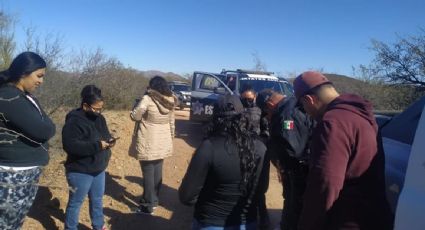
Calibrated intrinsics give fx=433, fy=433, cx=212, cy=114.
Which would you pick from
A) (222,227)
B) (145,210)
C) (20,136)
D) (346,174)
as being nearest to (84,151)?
(20,136)

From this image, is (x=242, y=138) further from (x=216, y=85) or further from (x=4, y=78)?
(x=216, y=85)

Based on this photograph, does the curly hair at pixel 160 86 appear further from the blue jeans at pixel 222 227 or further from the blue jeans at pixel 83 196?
the blue jeans at pixel 222 227

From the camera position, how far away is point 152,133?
5.46 meters

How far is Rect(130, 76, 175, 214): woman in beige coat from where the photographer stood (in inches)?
212

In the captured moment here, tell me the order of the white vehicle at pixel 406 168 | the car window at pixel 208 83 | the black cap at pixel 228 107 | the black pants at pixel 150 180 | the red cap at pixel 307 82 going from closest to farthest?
the white vehicle at pixel 406 168 → the red cap at pixel 307 82 → the black cap at pixel 228 107 → the black pants at pixel 150 180 → the car window at pixel 208 83

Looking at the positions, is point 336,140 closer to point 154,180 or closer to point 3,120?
point 3,120

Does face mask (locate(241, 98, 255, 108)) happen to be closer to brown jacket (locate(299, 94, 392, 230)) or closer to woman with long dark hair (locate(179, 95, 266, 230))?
woman with long dark hair (locate(179, 95, 266, 230))

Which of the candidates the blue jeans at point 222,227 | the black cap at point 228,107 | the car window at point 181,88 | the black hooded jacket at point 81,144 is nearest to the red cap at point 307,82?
the black cap at point 228,107

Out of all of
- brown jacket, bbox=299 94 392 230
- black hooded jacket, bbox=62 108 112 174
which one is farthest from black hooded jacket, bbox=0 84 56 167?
brown jacket, bbox=299 94 392 230

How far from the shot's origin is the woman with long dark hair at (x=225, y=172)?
2779 mm

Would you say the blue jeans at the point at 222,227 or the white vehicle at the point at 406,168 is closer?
the white vehicle at the point at 406,168

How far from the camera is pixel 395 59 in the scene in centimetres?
1457

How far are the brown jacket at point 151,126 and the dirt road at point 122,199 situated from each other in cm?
82

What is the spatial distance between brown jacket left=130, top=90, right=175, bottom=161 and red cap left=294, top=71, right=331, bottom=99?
2971 millimetres
